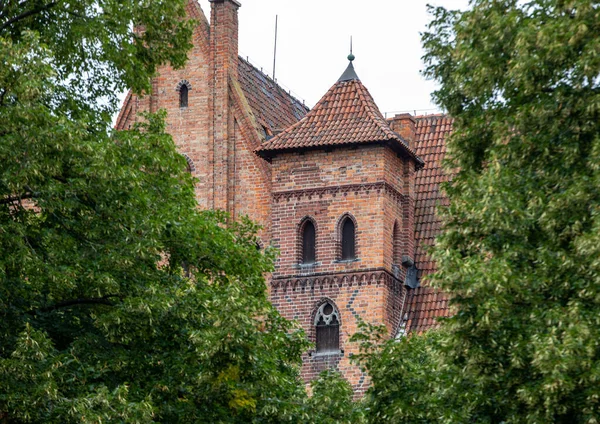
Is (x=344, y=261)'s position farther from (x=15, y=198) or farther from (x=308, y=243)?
(x=15, y=198)

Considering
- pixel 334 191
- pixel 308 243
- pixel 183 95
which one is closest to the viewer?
pixel 334 191

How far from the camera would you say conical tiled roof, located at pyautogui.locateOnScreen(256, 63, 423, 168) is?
42938 mm

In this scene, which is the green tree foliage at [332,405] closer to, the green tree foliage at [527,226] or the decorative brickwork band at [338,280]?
the green tree foliage at [527,226]

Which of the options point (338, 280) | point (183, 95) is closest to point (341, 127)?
point (338, 280)

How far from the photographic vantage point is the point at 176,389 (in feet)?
90.2

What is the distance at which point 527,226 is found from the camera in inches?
902

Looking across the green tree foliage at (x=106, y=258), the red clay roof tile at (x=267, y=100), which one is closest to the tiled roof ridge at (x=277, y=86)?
the red clay roof tile at (x=267, y=100)

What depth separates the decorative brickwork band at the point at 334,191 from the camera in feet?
141

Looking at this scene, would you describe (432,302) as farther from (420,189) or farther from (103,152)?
(103,152)

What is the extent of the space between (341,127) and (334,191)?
1.61 metres

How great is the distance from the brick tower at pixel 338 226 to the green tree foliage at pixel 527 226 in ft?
59.6

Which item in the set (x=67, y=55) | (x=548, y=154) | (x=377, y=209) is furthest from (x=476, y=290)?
(x=377, y=209)

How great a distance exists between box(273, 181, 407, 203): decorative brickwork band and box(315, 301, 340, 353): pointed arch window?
8.53 feet

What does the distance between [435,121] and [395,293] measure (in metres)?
6.17
